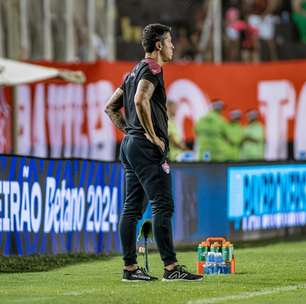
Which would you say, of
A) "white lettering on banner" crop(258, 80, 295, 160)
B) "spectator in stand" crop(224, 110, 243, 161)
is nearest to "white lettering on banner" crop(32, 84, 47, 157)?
"spectator in stand" crop(224, 110, 243, 161)

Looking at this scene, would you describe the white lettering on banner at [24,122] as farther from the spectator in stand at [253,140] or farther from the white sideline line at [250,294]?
the white sideline line at [250,294]

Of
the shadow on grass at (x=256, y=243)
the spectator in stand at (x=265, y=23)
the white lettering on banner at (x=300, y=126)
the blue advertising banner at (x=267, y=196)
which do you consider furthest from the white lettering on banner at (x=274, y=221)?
the spectator in stand at (x=265, y=23)

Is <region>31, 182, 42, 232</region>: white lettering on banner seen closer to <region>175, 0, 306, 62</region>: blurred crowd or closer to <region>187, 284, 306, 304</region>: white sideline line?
<region>187, 284, 306, 304</region>: white sideline line

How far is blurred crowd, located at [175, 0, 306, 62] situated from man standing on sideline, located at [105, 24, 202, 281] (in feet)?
50.5

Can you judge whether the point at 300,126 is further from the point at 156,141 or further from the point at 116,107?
the point at 156,141

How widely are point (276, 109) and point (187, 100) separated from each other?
5.92ft

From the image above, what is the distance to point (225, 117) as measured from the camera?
929 inches

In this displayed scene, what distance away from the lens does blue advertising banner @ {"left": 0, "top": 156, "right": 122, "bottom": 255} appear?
532 inches

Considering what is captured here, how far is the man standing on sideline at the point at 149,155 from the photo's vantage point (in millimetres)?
10172

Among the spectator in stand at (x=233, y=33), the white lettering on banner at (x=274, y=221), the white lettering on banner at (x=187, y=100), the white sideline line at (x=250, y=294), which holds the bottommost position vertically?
the white sideline line at (x=250, y=294)

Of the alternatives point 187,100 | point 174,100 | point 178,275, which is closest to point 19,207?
point 178,275

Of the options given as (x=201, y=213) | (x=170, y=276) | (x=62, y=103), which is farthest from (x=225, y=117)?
(x=170, y=276)

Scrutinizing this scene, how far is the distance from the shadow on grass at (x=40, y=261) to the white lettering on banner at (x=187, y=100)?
29.4 feet

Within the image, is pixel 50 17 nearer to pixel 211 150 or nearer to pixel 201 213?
pixel 211 150
